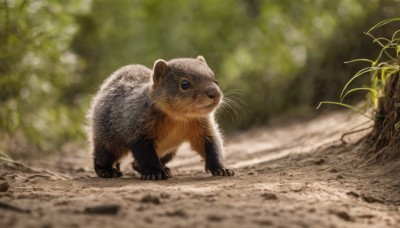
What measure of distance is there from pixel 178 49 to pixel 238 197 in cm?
1177

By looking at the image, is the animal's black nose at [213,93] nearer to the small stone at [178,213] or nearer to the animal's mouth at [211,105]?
the animal's mouth at [211,105]

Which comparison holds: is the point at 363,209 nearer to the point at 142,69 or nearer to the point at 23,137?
the point at 142,69

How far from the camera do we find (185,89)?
20.2ft

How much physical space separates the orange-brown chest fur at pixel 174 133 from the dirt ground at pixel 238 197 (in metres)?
0.61

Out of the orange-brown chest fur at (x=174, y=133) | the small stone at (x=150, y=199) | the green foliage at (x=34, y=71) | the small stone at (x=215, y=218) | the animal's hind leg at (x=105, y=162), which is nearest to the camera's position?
the small stone at (x=215, y=218)

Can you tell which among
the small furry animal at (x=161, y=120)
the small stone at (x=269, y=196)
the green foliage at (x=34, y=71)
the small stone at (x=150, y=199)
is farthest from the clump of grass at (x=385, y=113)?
the green foliage at (x=34, y=71)

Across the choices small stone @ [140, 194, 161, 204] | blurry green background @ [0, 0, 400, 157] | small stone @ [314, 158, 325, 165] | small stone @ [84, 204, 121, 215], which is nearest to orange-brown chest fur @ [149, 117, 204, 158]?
small stone @ [314, 158, 325, 165]

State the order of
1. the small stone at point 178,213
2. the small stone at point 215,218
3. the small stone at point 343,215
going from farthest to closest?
the small stone at point 343,215, the small stone at point 178,213, the small stone at point 215,218

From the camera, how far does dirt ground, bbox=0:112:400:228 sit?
11.3 ft

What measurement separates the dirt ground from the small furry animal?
0.41m

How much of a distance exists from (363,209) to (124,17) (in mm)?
13059

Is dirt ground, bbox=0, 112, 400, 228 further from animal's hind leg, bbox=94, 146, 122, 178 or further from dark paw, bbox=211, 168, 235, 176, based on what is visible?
animal's hind leg, bbox=94, 146, 122, 178

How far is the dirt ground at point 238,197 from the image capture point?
11.3ft

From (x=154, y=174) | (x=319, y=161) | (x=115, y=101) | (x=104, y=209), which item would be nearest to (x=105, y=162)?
(x=115, y=101)
